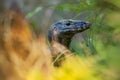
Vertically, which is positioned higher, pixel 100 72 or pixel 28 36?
pixel 28 36

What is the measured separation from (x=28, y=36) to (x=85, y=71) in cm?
31

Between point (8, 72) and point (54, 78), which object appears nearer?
point (54, 78)

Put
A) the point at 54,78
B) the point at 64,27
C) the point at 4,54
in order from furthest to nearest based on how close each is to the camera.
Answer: the point at 64,27 < the point at 4,54 < the point at 54,78

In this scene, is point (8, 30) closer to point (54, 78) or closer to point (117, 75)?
point (54, 78)

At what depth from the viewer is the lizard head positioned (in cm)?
131

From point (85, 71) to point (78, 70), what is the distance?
0.02m

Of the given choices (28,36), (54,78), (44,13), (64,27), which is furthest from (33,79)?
(44,13)

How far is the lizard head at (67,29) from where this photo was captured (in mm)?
1310

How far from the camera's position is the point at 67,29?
1332 mm

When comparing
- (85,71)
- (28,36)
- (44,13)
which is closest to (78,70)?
(85,71)

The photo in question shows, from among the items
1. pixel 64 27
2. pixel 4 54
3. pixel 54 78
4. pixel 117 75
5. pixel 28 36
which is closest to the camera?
pixel 117 75

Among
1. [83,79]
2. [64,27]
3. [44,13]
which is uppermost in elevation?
[44,13]

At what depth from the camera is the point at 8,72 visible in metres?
0.98

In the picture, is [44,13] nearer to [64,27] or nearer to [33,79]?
[64,27]
